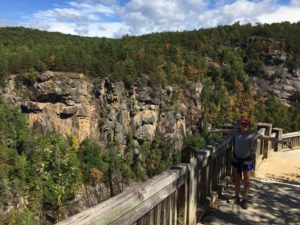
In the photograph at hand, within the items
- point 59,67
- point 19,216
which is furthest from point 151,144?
point 19,216

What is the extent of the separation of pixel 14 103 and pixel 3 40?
128ft

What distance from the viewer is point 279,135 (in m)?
12.8

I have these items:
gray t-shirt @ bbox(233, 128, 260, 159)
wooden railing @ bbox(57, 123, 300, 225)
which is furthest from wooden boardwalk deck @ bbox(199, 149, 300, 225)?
gray t-shirt @ bbox(233, 128, 260, 159)

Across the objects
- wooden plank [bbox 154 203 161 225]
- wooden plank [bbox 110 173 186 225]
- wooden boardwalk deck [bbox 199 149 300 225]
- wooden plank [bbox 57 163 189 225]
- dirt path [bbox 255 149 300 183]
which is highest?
wooden plank [bbox 57 163 189 225]

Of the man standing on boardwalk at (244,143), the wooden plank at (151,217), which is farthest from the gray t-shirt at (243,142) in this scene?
the wooden plank at (151,217)

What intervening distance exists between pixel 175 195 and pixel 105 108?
57387 mm

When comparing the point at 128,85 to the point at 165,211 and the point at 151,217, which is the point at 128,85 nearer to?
the point at 165,211

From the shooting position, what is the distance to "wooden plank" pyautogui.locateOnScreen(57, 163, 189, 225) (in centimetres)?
270

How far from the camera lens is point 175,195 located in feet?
14.9

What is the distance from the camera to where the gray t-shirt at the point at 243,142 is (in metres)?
6.04

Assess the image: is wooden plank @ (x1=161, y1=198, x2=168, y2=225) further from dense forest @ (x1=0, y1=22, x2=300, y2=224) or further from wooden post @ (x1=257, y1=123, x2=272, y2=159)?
dense forest @ (x1=0, y1=22, x2=300, y2=224)

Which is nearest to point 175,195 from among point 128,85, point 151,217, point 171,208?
point 171,208

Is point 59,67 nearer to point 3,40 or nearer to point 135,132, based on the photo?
point 135,132

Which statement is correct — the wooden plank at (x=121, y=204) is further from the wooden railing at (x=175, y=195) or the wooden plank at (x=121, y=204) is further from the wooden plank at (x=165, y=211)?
the wooden plank at (x=165, y=211)
